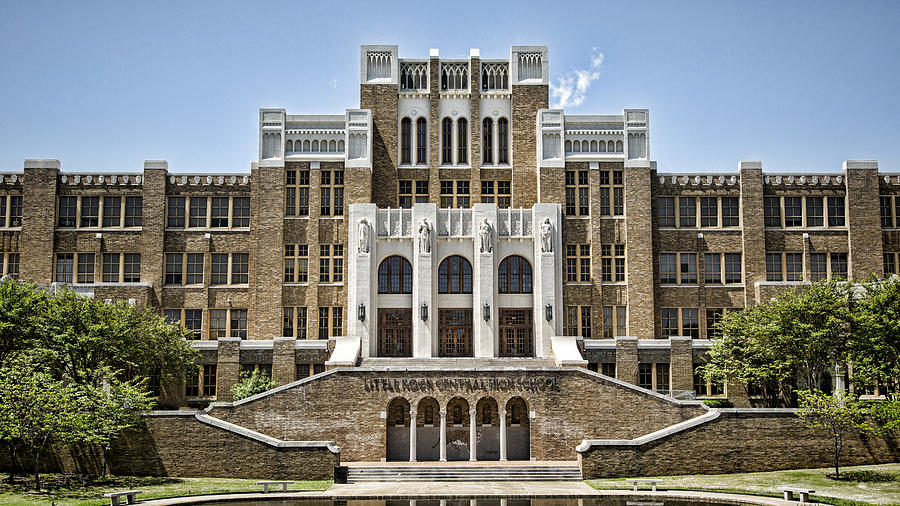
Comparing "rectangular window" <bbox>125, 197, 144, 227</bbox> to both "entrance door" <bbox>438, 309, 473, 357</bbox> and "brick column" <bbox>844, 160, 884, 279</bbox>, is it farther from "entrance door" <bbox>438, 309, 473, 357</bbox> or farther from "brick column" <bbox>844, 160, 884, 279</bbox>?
"brick column" <bbox>844, 160, 884, 279</bbox>

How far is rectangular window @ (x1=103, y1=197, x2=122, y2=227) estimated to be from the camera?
5906 cm

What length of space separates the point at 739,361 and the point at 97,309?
110 feet

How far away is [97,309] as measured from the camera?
45.3 meters

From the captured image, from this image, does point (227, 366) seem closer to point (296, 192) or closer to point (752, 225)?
point (296, 192)

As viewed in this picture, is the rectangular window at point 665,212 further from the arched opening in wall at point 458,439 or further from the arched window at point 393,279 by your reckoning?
the arched opening in wall at point 458,439

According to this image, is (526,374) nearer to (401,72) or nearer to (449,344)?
(449,344)

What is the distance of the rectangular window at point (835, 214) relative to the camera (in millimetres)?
59406

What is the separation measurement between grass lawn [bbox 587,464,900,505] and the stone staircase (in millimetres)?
1690

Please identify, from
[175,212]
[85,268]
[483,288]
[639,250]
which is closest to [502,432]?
[483,288]

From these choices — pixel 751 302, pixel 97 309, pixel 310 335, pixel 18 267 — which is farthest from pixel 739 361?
pixel 18 267

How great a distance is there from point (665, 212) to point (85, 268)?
37.1 metres

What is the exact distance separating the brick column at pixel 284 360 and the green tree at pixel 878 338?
30.2m

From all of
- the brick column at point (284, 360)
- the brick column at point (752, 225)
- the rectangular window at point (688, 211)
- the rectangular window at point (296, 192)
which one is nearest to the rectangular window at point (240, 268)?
the rectangular window at point (296, 192)

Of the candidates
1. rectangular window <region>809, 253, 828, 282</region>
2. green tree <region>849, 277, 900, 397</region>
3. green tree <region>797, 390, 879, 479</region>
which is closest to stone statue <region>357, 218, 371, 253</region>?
green tree <region>797, 390, 879, 479</region>
